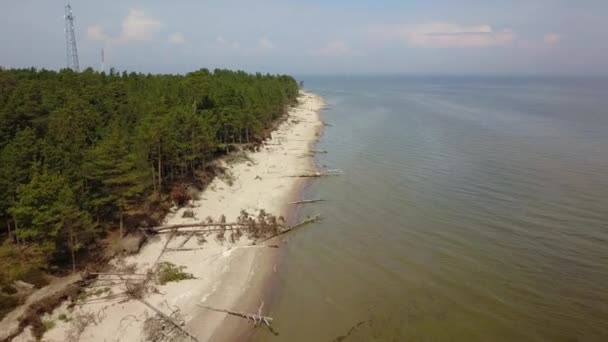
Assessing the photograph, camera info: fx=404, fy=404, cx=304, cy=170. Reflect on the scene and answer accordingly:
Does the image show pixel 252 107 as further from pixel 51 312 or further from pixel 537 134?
pixel 537 134

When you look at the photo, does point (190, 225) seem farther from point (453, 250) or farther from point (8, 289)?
point (453, 250)

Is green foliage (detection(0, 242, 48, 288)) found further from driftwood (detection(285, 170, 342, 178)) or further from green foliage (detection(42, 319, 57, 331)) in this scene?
driftwood (detection(285, 170, 342, 178))

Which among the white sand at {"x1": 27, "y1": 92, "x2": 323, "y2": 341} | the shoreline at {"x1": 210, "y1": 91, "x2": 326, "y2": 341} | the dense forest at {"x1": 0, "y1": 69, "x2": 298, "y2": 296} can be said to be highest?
the dense forest at {"x1": 0, "y1": 69, "x2": 298, "y2": 296}

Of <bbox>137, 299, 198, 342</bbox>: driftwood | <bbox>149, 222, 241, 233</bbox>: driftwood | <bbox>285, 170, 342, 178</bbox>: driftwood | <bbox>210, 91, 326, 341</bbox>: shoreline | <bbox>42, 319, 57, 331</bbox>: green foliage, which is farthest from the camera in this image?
<bbox>285, 170, 342, 178</bbox>: driftwood

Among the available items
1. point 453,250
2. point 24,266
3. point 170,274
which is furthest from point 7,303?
point 453,250

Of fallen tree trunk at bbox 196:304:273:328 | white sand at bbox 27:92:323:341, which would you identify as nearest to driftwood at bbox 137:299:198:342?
white sand at bbox 27:92:323:341

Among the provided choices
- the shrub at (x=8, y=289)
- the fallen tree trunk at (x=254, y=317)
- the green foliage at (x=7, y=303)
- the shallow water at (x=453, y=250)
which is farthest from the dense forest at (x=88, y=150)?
the shallow water at (x=453, y=250)

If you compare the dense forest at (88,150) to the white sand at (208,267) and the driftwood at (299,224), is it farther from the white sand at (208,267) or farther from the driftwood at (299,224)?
the driftwood at (299,224)
